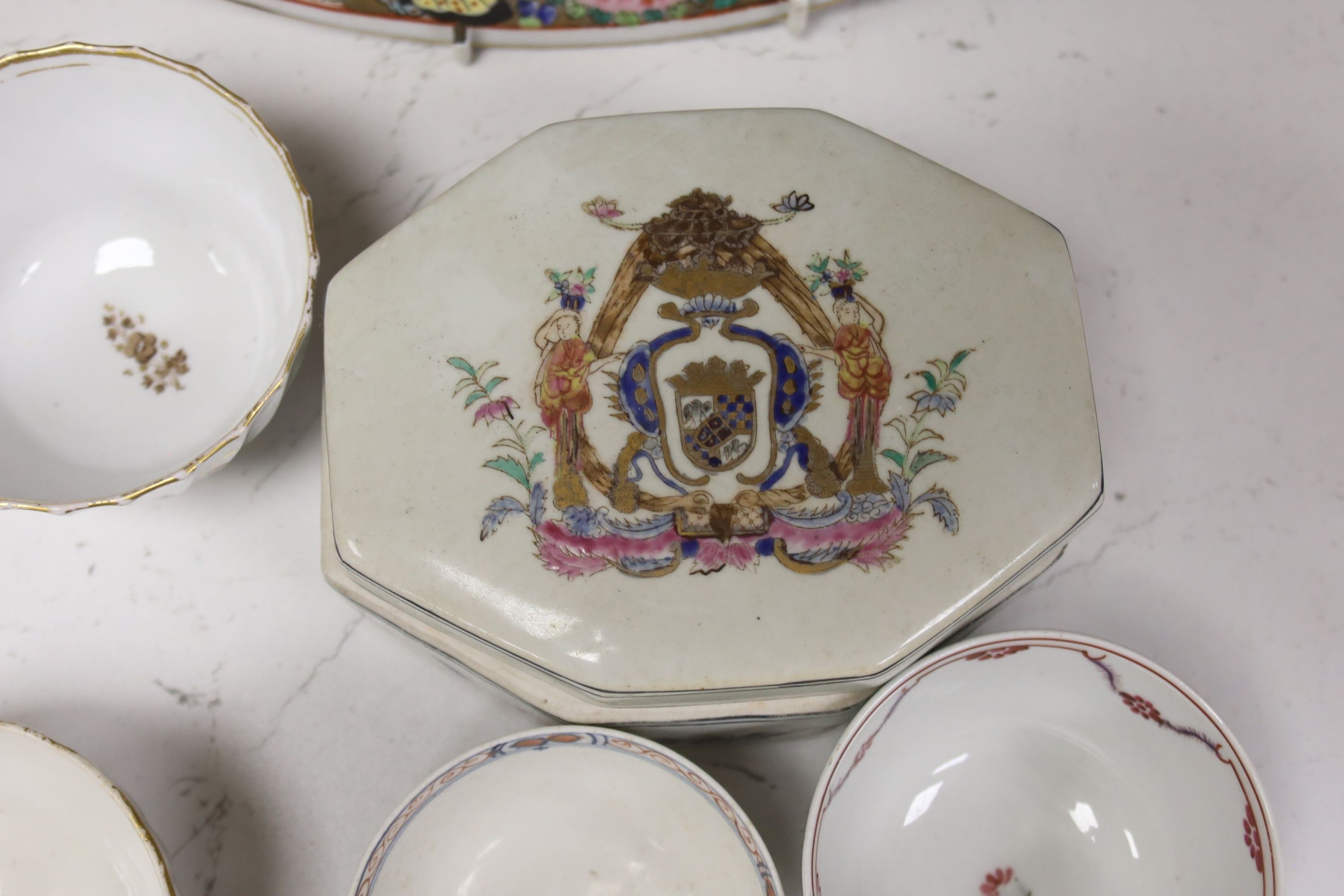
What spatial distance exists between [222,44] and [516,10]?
0.32 meters

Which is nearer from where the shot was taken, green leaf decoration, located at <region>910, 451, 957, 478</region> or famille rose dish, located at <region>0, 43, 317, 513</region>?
green leaf decoration, located at <region>910, 451, 957, 478</region>

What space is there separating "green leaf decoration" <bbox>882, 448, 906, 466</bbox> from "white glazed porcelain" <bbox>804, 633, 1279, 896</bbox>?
0.44 feet

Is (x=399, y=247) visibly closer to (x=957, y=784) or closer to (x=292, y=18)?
(x=292, y=18)

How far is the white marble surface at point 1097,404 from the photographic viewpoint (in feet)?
2.71

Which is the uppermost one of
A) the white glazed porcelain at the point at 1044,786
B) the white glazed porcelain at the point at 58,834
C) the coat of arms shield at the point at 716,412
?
Result: the coat of arms shield at the point at 716,412

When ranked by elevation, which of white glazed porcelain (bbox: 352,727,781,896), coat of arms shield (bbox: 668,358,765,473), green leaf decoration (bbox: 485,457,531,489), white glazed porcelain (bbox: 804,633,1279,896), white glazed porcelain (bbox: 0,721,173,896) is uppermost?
coat of arms shield (bbox: 668,358,765,473)

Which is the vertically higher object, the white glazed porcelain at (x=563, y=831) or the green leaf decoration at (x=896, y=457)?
the green leaf decoration at (x=896, y=457)

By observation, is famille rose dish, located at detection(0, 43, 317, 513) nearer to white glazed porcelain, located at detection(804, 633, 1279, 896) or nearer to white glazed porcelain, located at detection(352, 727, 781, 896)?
white glazed porcelain, located at detection(352, 727, 781, 896)

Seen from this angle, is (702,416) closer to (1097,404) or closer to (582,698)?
(582,698)

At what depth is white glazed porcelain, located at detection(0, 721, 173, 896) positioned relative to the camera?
767mm

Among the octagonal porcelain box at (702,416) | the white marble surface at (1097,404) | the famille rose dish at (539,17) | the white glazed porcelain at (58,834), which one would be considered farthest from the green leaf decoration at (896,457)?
the white glazed porcelain at (58,834)

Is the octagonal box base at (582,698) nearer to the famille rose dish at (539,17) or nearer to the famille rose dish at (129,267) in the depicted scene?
the famille rose dish at (129,267)

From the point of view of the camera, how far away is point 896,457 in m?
0.71

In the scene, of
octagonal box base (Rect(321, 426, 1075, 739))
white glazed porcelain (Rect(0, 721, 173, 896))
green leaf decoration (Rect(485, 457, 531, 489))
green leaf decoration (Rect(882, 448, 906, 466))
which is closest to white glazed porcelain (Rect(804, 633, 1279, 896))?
octagonal box base (Rect(321, 426, 1075, 739))
